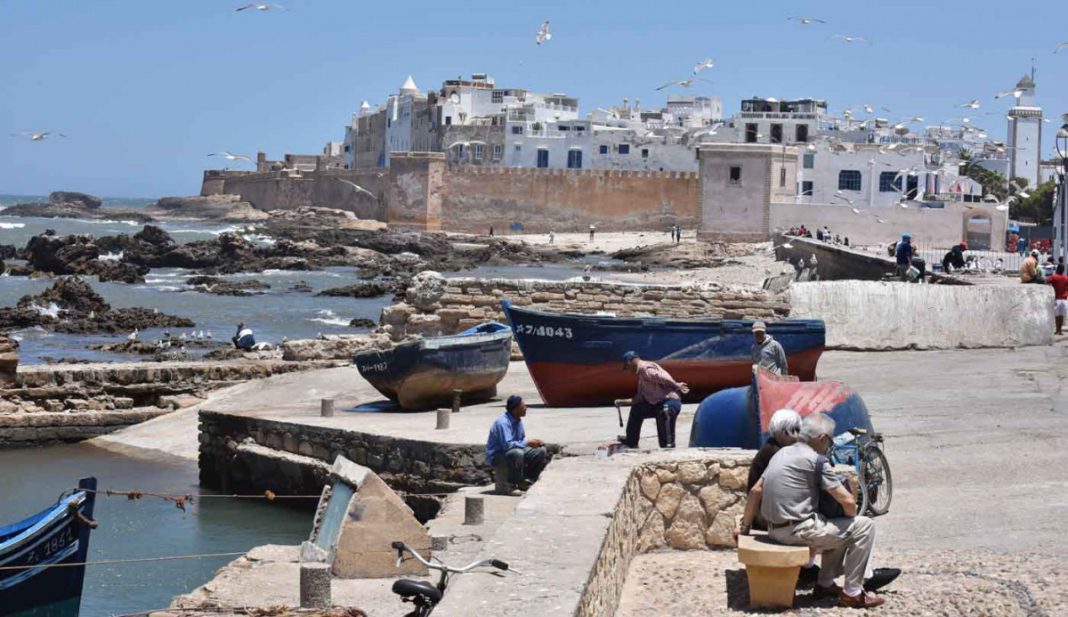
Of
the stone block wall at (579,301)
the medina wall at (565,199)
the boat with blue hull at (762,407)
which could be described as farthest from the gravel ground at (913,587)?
the medina wall at (565,199)

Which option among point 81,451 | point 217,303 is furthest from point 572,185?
point 81,451

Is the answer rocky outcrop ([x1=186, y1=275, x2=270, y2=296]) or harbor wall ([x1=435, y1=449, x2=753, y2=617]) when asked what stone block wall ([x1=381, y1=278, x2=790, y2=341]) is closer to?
harbor wall ([x1=435, y1=449, x2=753, y2=617])

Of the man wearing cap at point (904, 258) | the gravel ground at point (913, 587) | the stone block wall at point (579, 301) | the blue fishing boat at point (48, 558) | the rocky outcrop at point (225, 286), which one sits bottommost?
the rocky outcrop at point (225, 286)

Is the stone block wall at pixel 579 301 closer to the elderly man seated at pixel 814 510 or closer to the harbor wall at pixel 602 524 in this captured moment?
the harbor wall at pixel 602 524

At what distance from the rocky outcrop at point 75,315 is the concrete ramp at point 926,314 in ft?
59.8

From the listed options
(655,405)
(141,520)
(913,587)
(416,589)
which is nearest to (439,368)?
(141,520)

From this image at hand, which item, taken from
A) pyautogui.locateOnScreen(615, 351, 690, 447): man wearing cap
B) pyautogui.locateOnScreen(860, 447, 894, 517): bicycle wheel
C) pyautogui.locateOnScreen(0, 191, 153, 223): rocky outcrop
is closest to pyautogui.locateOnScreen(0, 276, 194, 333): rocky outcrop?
pyautogui.locateOnScreen(615, 351, 690, 447): man wearing cap

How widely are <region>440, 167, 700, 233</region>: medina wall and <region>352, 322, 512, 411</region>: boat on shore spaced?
Answer: 6522cm

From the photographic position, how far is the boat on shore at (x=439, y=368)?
13797 millimetres

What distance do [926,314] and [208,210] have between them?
9961 centimetres

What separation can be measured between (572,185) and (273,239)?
669 inches

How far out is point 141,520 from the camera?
1205 centimetres

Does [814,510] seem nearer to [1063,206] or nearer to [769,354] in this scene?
[769,354]

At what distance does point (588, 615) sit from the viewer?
5.45m
